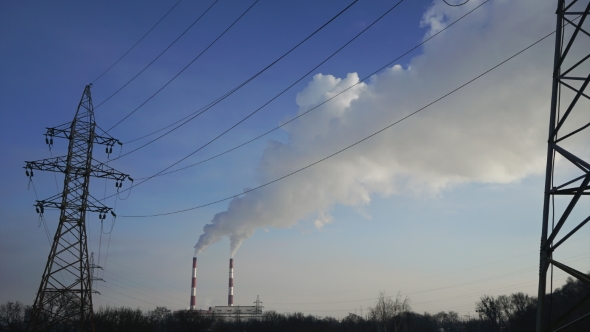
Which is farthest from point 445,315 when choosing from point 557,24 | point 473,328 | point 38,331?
point 557,24

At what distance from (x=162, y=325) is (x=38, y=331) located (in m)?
93.4

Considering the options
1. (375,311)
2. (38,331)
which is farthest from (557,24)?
(375,311)

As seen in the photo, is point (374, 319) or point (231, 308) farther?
point (231, 308)

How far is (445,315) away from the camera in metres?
184

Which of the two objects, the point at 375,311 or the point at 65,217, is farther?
the point at 375,311

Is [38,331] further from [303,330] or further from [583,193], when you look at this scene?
[303,330]

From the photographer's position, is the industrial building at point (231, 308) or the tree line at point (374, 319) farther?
the industrial building at point (231, 308)

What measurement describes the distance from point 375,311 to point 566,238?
99.8m

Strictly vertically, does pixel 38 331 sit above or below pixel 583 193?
below

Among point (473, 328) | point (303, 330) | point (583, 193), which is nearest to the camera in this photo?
point (583, 193)

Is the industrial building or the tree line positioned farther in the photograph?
the industrial building

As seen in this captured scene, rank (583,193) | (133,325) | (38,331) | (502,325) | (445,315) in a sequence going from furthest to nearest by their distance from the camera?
(445,315) < (502,325) < (133,325) < (38,331) < (583,193)

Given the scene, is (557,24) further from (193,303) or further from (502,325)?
(193,303)

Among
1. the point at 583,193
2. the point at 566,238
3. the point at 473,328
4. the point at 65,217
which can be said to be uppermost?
the point at 65,217
